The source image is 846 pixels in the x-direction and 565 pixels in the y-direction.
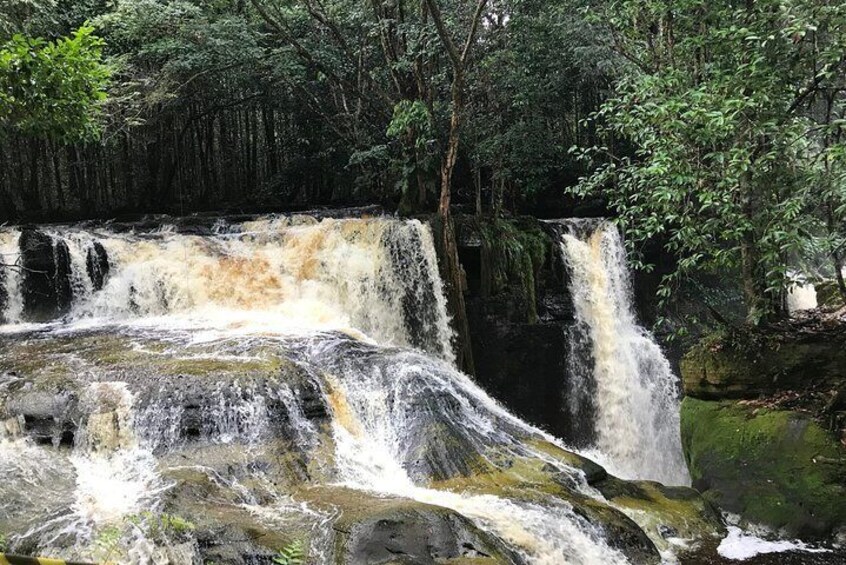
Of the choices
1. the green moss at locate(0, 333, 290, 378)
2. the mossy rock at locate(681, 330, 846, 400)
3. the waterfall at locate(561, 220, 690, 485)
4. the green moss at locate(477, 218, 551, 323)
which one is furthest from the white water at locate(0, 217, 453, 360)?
the mossy rock at locate(681, 330, 846, 400)

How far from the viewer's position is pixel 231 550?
186 inches

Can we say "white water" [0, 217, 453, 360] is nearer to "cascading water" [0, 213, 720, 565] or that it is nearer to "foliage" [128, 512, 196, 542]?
"cascading water" [0, 213, 720, 565]

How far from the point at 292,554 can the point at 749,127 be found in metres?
5.57

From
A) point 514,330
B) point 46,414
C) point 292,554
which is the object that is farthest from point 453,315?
point 292,554

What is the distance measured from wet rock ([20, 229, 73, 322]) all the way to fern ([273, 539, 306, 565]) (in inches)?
324

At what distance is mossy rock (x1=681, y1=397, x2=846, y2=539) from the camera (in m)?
6.18

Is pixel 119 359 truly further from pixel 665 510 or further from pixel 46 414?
pixel 665 510

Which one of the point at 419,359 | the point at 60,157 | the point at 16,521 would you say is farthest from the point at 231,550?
the point at 60,157

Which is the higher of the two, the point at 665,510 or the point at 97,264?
the point at 97,264

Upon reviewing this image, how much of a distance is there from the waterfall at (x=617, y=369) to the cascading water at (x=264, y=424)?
0.10m

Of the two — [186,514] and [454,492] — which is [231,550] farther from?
[454,492]

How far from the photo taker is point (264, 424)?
6.77 m

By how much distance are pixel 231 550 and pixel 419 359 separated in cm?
416

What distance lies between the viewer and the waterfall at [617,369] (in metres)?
11.0
